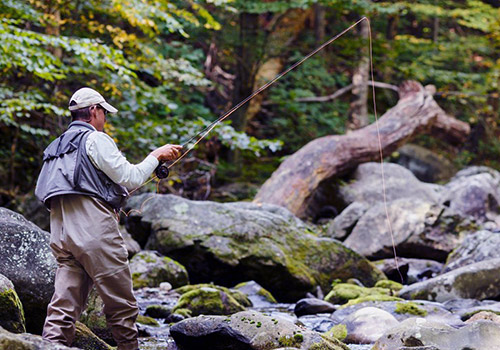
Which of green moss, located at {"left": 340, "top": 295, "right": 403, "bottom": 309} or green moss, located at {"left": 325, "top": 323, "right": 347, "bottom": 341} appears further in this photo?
green moss, located at {"left": 340, "top": 295, "right": 403, "bottom": 309}

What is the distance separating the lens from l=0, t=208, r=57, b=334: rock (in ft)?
12.5

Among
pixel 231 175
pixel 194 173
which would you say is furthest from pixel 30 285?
pixel 231 175

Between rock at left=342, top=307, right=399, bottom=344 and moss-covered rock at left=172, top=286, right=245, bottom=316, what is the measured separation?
3.59ft

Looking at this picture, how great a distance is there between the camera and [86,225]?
3.31m

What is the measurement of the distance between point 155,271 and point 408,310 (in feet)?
9.23

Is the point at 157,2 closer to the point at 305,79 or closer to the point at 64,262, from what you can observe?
the point at 64,262

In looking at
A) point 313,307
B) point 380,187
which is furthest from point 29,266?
point 380,187

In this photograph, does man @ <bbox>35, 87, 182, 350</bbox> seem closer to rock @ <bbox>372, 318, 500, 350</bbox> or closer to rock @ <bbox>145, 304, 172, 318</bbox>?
A: rock @ <bbox>372, 318, 500, 350</bbox>

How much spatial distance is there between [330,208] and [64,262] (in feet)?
29.2

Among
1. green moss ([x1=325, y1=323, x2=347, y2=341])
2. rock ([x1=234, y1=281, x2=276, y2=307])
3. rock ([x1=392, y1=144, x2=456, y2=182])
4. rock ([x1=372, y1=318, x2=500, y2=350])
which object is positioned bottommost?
rock ([x1=392, y1=144, x2=456, y2=182])

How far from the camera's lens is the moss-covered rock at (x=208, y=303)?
5.47 meters

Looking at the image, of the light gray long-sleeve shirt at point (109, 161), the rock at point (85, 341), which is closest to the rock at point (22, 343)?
the light gray long-sleeve shirt at point (109, 161)

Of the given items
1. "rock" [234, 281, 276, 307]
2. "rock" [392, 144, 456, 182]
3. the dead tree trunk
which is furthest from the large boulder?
"rock" [392, 144, 456, 182]

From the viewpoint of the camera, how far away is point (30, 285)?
3859 mm
